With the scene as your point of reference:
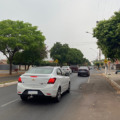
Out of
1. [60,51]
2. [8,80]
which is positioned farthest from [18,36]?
[60,51]

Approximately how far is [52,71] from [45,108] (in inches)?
74.2

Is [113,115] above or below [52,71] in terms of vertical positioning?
below

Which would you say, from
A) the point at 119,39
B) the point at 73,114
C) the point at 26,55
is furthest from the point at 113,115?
the point at 26,55

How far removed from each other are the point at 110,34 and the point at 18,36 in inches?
648

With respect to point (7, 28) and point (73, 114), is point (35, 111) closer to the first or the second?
point (73, 114)

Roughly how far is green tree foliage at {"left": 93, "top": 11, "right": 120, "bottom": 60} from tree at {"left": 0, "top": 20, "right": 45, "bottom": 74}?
14238 millimetres

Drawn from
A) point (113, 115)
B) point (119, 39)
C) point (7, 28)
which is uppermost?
point (7, 28)

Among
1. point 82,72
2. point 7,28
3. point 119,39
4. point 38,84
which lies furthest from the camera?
point 82,72

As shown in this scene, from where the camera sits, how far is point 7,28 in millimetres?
24688

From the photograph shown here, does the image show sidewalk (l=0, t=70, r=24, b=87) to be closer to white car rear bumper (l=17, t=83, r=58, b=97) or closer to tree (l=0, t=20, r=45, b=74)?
tree (l=0, t=20, r=45, b=74)

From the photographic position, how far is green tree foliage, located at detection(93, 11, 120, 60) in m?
12.6

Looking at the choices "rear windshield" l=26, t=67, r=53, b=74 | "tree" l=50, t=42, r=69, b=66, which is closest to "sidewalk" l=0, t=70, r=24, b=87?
"rear windshield" l=26, t=67, r=53, b=74

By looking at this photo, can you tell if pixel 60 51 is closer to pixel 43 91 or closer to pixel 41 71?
pixel 41 71

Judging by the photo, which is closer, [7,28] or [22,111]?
[22,111]
